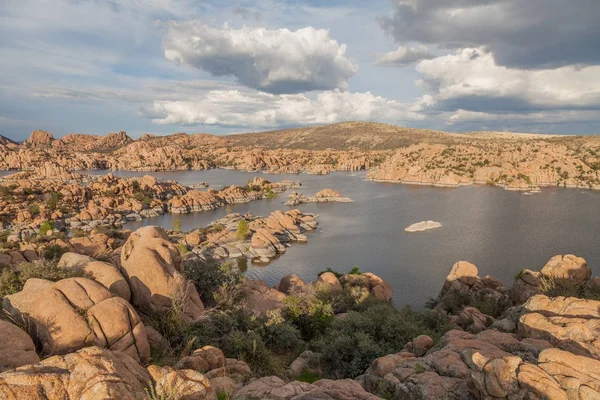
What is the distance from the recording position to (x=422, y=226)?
60406mm

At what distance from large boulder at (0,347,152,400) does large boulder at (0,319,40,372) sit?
1.71 metres

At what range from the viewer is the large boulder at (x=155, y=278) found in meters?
15.0

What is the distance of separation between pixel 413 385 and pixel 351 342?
6.12m

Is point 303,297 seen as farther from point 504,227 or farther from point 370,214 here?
point 370,214

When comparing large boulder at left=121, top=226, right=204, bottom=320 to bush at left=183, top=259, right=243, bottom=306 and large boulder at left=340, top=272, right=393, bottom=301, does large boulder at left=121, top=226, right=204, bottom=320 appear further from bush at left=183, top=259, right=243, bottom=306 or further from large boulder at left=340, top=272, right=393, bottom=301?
large boulder at left=340, top=272, right=393, bottom=301

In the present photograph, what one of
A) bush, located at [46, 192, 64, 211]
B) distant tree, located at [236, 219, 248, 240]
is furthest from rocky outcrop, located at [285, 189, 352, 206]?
bush, located at [46, 192, 64, 211]

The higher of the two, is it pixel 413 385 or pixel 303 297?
pixel 413 385

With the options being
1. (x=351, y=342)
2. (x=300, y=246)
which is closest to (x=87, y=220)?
(x=300, y=246)

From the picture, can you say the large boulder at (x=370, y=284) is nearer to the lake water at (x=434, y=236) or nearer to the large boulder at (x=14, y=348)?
the lake water at (x=434, y=236)

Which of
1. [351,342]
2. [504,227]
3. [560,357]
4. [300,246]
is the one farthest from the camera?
[504,227]

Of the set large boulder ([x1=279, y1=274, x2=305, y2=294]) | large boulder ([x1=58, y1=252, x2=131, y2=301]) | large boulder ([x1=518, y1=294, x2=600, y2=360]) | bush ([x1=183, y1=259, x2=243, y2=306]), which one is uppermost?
large boulder ([x1=58, y1=252, x2=131, y2=301])

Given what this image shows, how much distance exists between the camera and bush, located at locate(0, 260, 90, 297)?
41.4 ft

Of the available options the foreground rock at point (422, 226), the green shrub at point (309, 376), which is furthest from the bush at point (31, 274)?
the foreground rock at point (422, 226)

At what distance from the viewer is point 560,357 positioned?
29.6 ft
